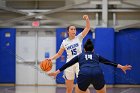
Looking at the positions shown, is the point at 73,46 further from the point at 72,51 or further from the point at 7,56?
the point at 7,56

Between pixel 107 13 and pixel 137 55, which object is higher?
pixel 107 13

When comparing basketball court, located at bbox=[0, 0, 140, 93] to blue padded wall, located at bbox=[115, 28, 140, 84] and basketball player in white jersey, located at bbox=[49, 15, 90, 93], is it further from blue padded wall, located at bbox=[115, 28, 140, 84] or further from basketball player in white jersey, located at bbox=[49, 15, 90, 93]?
basketball player in white jersey, located at bbox=[49, 15, 90, 93]

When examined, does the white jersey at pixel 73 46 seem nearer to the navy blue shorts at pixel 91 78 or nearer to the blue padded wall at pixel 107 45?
the navy blue shorts at pixel 91 78

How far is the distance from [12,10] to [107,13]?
4626 mm

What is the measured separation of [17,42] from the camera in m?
17.3

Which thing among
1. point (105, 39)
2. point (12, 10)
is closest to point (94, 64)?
point (105, 39)

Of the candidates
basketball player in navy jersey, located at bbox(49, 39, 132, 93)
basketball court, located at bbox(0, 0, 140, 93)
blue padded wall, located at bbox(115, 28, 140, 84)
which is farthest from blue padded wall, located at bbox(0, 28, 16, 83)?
basketball player in navy jersey, located at bbox(49, 39, 132, 93)

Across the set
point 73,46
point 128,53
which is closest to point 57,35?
point 128,53

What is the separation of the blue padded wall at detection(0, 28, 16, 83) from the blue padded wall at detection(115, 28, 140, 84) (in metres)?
5.09

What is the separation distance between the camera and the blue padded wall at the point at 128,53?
16.9m

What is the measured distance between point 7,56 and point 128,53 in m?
5.93

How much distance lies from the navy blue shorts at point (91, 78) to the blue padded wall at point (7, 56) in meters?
10.5

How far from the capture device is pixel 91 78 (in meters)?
6.96

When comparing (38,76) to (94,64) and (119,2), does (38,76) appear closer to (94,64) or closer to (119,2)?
(119,2)
